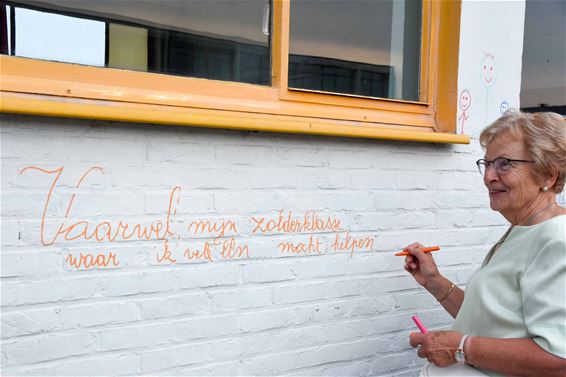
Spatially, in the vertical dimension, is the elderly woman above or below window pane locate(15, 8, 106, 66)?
below

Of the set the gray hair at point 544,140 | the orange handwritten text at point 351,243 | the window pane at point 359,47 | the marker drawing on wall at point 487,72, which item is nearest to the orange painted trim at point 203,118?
the window pane at point 359,47

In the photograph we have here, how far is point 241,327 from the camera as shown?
2.24 meters

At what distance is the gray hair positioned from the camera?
73.0 inches

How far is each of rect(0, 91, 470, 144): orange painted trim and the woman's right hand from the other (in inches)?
20.5

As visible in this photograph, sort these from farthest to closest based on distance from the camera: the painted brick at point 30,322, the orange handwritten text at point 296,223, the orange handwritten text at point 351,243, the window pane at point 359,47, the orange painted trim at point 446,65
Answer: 1. the orange painted trim at point 446,65
2. the window pane at point 359,47
3. the orange handwritten text at point 351,243
4. the orange handwritten text at point 296,223
5. the painted brick at point 30,322

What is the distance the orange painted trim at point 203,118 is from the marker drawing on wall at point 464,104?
0.40ft

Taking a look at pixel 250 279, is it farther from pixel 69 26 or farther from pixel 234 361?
pixel 69 26

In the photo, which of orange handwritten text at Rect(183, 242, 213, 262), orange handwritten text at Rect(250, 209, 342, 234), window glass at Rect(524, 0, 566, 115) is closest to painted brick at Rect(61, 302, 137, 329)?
orange handwritten text at Rect(183, 242, 213, 262)

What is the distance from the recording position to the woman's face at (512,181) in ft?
6.21

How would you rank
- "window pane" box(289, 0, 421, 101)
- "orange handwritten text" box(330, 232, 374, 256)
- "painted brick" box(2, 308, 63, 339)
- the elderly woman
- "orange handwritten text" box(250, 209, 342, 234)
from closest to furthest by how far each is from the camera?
the elderly woman < "painted brick" box(2, 308, 63, 339) < "orange handwritten text" box(250, 209, 342, 234) < "orange handwritten text" box(330, 232, 374, 256) < "window pane" box(289, 0, 421, 101)

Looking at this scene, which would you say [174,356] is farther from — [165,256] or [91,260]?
[91,260]

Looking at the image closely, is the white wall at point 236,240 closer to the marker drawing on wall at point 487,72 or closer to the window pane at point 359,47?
the marker drawing on wall at point 487,72

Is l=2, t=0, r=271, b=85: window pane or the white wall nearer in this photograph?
the white wall

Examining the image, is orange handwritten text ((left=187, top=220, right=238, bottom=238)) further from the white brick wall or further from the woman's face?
the woman's face
